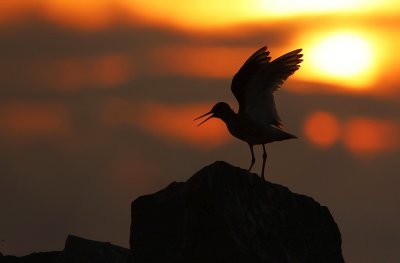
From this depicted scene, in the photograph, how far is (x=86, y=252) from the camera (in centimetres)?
2219

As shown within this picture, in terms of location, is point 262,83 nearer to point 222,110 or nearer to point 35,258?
point 222,110

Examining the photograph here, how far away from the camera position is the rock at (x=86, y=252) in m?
22.0

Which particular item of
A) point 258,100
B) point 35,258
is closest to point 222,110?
point 258,100

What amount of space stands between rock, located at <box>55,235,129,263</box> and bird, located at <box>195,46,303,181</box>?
4023 mm

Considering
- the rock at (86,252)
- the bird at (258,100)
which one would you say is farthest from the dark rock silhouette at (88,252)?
the bird at (258,100)

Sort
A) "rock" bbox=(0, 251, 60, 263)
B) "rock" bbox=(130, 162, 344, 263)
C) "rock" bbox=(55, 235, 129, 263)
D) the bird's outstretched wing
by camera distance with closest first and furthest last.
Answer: "rock" bbox=(130, 162, 344, 263)
"rock" bbox=(55, 235, 129, 263)
the bird's outstretched wing
"rock" bbox=(0, 251, 60, 263)

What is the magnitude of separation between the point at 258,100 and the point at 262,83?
448 mm

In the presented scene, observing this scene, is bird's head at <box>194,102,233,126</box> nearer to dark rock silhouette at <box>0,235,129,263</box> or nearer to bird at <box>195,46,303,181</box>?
bird at <box>195,46,303,181</box>

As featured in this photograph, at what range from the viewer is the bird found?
2238 centimetres

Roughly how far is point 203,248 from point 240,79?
599 centimetres

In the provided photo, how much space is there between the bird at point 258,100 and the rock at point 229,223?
2648 mm

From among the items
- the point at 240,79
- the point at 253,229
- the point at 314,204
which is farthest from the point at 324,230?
the point at 240,79

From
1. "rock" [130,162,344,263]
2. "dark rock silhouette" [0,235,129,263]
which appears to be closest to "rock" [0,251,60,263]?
"dark rock silhouette" [0,235,129,263]

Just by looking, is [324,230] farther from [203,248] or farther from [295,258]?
[203,248]
